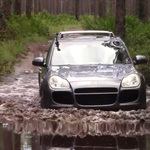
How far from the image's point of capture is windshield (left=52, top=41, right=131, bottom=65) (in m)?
9.69

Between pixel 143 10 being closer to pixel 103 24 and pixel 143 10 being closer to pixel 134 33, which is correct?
pixel 103 24

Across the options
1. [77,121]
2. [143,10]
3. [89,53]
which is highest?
[89,53]

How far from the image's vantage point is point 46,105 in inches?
336

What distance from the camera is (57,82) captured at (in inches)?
336

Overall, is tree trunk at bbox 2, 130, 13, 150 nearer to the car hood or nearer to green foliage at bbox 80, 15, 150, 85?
the car hood

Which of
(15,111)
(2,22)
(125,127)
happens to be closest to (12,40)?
(2,22)

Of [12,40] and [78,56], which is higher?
[78,56]

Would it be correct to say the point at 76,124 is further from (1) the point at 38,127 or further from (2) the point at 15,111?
(2) the point at 15,111

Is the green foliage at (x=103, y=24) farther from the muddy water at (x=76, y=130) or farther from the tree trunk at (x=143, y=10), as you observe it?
the muddy water at (x=76, y=130)

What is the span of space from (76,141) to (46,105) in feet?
4.87

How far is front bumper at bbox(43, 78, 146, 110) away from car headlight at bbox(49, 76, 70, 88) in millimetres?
85

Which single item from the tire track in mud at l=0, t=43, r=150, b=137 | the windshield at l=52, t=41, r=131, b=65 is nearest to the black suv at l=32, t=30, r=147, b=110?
the windshield at l=52, t=41, r=131, b=65

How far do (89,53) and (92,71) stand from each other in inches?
43.1

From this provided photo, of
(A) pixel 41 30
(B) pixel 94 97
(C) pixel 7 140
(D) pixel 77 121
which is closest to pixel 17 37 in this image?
(A) pixel 41 30
